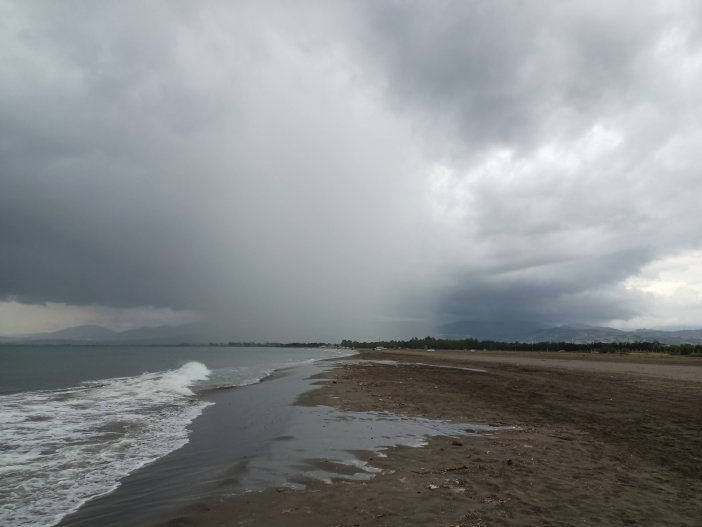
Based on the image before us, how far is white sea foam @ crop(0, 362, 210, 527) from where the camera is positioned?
301 inches

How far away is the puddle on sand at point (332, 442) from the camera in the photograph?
841cm

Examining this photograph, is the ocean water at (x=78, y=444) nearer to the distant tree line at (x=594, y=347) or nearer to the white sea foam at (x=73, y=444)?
the white sea foam at (x=73, y=444)

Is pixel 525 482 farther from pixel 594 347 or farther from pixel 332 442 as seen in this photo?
pixel 594 347

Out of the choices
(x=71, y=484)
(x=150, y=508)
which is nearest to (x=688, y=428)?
(x=150, y=508)

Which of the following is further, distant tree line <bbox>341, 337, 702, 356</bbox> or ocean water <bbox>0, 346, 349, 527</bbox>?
distant tree line <bbox>341, 337, 702, 356</bbox>

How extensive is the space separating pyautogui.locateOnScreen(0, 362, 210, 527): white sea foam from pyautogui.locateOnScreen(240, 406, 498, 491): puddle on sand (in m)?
3.22

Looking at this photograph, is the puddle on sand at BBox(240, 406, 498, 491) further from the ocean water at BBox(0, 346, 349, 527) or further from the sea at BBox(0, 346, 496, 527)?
the ocean water at BBox(0, 346, 349, 527)

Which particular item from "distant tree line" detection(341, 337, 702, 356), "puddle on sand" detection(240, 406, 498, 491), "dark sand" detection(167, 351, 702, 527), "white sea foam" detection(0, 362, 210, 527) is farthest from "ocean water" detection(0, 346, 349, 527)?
"distant tree line" detection(341, 337, 702, 356)

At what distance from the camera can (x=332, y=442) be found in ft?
37.0

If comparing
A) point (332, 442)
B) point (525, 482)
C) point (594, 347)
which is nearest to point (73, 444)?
point (332, 442)

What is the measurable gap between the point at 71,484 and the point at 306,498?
5.33m

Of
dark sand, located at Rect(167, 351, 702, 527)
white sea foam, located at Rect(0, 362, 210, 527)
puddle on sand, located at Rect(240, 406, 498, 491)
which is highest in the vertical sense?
dark sand, located at Rect(167, 351, 702, 527)

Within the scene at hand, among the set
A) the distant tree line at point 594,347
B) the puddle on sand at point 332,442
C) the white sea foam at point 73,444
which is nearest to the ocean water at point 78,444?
the white sea foam at point 73,444

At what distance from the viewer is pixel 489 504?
6555 millimetres
